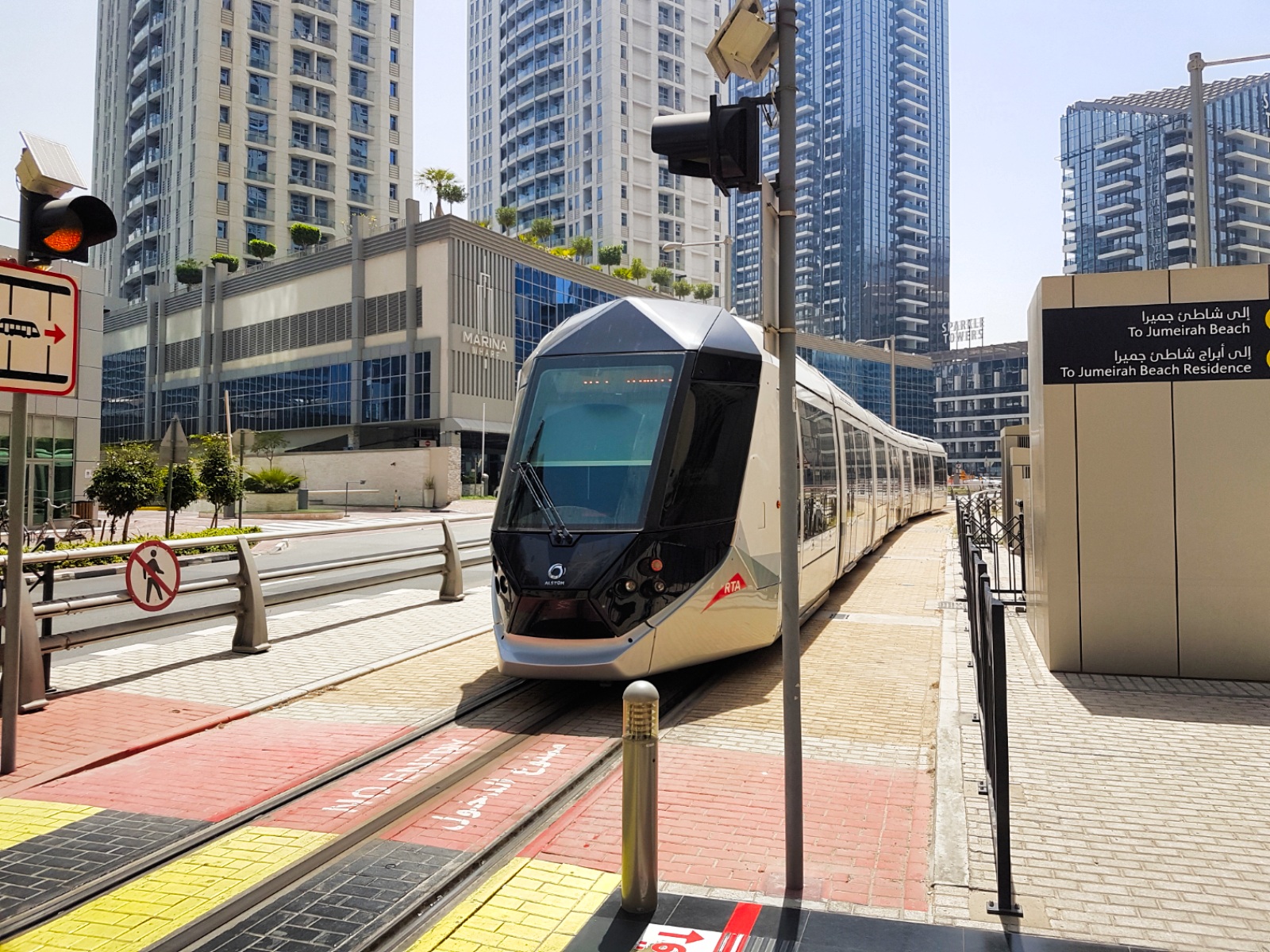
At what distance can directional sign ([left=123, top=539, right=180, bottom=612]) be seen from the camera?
8.05 m

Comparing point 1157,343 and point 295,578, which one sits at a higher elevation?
point 1157,343

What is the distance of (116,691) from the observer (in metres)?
8.23

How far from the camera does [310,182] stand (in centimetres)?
8094

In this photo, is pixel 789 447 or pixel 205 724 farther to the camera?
pixel 205 724

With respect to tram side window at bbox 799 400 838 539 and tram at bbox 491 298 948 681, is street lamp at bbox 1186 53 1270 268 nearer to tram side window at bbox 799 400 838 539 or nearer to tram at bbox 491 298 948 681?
tram side window at bbox 799 400 838 539

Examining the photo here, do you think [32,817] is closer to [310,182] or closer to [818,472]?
[818,472]

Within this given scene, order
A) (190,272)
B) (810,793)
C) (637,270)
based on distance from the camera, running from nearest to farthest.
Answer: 1. (810,793)
2. (190,272)
3. (637,270)

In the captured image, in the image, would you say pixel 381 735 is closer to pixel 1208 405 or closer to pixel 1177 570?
pixel 1177 570

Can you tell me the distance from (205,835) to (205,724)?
2437 mm

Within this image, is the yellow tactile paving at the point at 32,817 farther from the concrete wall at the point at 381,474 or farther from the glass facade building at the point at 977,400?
the glass facade building at the point at 977,400

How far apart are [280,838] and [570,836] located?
4.85 feet

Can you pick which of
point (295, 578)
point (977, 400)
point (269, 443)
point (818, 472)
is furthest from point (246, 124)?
point (977, 400)

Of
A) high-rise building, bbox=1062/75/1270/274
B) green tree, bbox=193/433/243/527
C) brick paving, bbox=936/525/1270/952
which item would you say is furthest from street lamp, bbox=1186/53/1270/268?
high-rise building, bbox=1062/75/1270/274

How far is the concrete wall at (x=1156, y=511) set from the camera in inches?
325
